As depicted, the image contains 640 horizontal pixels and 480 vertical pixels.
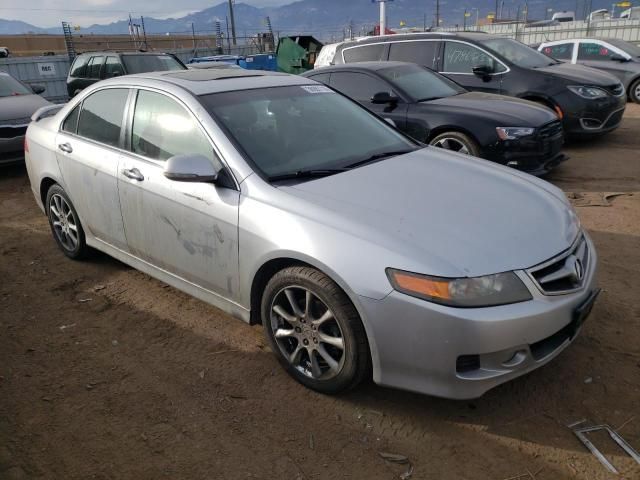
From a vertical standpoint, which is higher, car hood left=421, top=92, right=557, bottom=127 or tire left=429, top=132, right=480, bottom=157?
car hood left=421, top=92, right=557, bottom=127

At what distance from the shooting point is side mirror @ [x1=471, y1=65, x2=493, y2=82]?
8.15 m

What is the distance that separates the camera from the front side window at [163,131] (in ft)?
10.8

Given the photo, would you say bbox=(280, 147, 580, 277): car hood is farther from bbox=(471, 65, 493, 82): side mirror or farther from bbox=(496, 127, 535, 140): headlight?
bbox=(471, 65, 493, 82): side mirror

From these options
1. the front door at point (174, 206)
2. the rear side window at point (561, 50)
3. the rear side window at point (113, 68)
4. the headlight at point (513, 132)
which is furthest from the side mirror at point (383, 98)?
the rear side window at point (561, 50)

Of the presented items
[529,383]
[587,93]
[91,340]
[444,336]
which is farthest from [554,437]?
[587,93]

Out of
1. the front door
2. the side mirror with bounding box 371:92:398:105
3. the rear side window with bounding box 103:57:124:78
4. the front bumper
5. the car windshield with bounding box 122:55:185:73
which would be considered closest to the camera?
the front bumper

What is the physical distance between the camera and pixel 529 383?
2902 millimetres

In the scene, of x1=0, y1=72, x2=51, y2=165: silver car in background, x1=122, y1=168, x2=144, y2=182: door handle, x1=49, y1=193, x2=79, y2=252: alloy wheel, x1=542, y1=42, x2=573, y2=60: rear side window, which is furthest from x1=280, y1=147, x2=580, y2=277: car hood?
x1=542, y1=42, x2=573, y2=60: rear side window

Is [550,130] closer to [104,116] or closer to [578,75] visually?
[578,75]

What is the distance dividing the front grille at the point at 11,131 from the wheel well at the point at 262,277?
22.0ft

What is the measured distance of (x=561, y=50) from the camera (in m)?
13.3

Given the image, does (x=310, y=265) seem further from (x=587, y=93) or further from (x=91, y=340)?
(x=587, y=93)

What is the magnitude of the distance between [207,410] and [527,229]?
1901 mm

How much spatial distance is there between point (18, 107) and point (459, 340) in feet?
27.6
